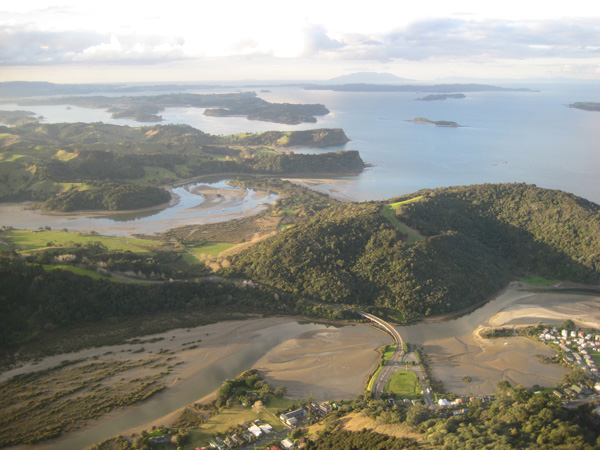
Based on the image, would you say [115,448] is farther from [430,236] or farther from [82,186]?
[82,186]

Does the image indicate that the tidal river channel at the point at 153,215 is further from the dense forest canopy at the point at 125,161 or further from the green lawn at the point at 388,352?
the green lawn at the point at 388,352

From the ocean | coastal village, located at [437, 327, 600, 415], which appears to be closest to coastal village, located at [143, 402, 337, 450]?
coastal village, located at [437, 327, 600, 415]

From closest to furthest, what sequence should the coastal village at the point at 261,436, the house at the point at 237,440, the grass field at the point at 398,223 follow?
the coastal village at the point at 261,436 → the house at the point at 237,440 → the grass field at the point at 398,223

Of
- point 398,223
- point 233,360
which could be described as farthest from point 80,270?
point 398,223

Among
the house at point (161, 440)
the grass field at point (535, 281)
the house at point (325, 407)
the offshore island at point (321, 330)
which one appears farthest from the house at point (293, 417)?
the grass field at point (535, 281)

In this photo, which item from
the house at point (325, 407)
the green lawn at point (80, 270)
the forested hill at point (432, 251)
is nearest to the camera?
the house at point (325, 407)

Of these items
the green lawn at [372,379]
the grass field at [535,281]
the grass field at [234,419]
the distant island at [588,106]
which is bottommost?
the green lawn at [372,379]

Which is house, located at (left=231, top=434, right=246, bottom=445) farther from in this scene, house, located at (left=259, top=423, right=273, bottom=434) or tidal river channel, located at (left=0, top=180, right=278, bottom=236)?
tidal river channel, located at (left=0, top=180, right=278, bottom=236)

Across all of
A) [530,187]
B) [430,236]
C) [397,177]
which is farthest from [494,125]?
[430,236]
